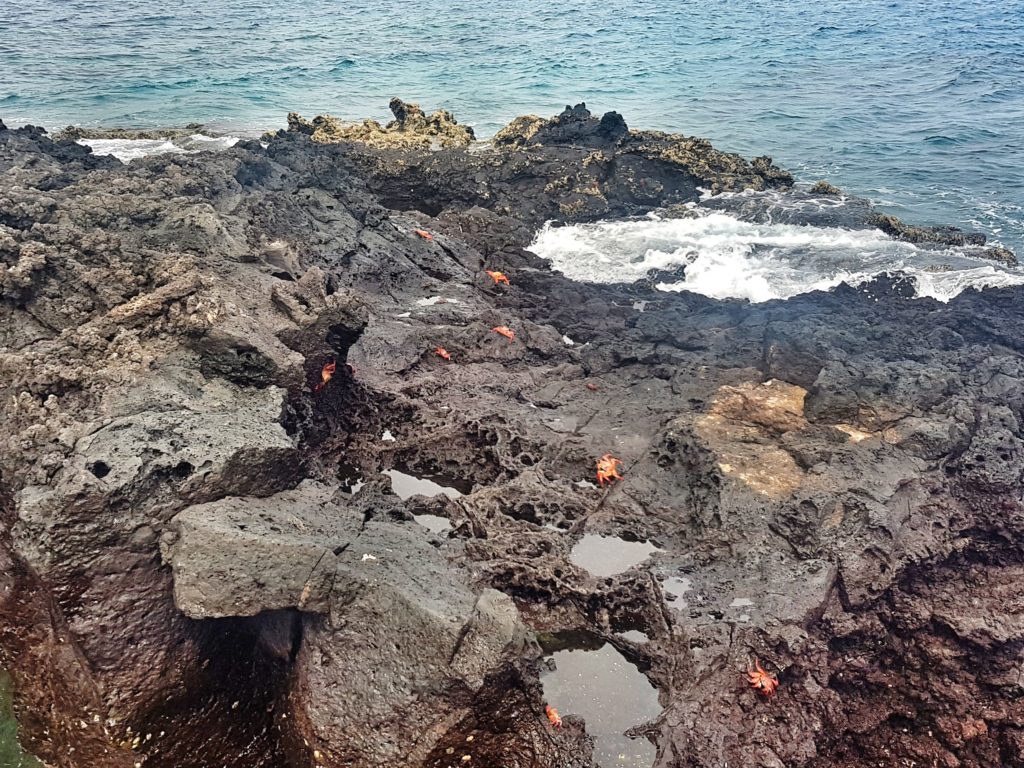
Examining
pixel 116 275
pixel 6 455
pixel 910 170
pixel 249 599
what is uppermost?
pixel 116 275

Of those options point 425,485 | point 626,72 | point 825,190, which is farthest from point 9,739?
point 626,72

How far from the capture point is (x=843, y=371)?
967 centimetres

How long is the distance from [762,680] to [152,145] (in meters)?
23.5

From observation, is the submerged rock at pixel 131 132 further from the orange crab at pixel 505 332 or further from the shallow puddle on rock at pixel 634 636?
the shallow puddle on rock at pixel 634 636

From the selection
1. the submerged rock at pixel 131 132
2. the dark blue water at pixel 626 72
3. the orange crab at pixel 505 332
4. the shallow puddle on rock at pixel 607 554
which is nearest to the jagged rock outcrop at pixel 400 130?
the dark blue water at pixel 626 72

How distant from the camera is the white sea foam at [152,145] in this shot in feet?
70.1

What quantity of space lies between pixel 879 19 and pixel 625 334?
39632 mm

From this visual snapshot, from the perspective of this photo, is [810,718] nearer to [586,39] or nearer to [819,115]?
[819,115]

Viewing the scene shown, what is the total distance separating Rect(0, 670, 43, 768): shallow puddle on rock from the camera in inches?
230

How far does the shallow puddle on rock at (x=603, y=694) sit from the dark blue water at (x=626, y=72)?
53.1ft

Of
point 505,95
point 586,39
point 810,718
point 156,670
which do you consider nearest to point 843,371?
point 810,718

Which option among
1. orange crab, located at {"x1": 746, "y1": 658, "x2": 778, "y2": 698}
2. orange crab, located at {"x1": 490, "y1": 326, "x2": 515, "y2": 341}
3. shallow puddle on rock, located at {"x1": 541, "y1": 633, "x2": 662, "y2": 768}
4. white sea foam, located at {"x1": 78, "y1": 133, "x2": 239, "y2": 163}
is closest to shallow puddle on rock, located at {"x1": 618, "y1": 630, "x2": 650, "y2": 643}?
shallow puddle on rock, located at {"x1": 541, "y1": 633, "x2": 662, "y2": 768}

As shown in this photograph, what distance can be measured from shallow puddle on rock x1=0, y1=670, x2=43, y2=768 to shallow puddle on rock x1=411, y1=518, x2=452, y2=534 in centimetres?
404

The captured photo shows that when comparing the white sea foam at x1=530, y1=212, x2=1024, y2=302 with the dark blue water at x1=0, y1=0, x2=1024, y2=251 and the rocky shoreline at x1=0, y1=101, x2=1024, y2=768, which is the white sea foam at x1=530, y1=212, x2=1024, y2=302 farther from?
the dark blue water at x1=0, y1=0, x2=1024, y2=251
